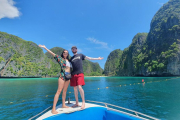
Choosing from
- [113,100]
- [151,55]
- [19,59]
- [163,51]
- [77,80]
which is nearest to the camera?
[77,80]

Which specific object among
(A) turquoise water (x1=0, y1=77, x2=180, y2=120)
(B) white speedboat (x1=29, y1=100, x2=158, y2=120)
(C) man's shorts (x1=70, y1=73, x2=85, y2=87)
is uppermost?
(C) man's shorts (x1=70, y1=73, x2=85, y2=87)

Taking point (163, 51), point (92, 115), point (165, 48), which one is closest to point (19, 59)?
point (163, 51)

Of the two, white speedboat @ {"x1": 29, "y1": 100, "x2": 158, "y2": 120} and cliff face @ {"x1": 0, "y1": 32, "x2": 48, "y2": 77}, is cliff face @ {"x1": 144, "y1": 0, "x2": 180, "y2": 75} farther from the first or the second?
cliff face @ {"x1": 0, "y1": 32, "x2": 48, "y2": 77}

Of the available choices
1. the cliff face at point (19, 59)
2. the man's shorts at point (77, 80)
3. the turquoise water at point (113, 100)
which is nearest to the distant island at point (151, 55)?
the cliff face at point (19, 59)

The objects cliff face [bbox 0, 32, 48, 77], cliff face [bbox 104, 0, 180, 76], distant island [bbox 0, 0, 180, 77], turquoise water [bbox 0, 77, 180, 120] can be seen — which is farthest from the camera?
cliff face [bbox 0, 32, 48, 77]

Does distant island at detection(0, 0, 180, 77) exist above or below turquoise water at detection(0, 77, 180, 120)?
above

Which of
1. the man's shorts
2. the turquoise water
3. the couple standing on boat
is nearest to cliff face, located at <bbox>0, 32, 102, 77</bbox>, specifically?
the turquoise water

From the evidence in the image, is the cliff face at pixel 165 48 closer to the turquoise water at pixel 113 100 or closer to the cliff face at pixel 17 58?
the turquoise water at pixel 113 100

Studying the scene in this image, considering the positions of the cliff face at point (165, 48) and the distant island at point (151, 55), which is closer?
the cliff face at point (165, 48)

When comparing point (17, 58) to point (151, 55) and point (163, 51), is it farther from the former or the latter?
point (163, 51)

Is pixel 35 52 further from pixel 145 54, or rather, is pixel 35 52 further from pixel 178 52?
pixel 178 52

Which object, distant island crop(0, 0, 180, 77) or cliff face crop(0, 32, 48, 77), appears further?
cliff face crop(0, 32, 48, 77)

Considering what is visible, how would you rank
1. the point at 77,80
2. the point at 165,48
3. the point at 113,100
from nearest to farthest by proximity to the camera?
the point at 77,80, the point at 113,100, the point at 165,48

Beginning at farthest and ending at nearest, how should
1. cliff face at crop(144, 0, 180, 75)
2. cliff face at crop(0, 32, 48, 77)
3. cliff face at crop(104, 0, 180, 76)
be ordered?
cliff face at crop(0, 32, 48, 77) → cliff face at crop(104, 0, 180, 76) → cliff face at crop(144, 0, 180, 75)
